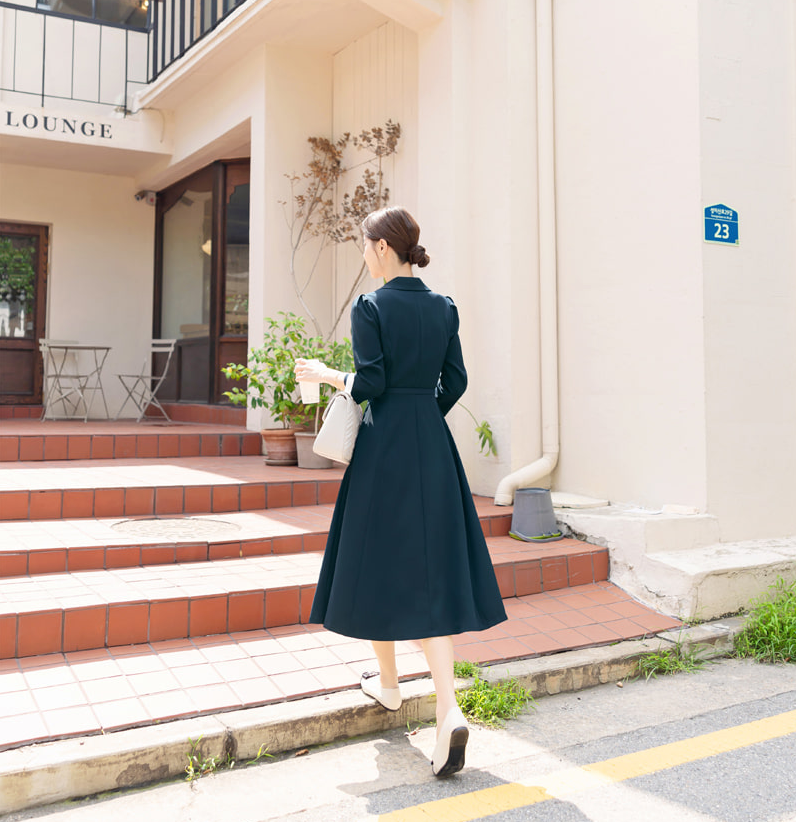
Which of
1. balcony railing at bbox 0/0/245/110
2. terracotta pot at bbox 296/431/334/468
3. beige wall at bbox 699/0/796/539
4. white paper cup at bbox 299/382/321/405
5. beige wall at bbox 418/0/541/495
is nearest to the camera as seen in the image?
white paper cup at bbox 299/382/321/405

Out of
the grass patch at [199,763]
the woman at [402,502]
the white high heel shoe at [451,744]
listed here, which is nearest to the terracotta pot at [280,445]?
the woman at [402,502]

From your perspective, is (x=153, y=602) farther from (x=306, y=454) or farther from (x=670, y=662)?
(x=306, y=454)

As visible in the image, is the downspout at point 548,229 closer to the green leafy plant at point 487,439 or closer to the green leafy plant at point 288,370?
the green leafy plant at point 487,439

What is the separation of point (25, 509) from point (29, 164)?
6.42m

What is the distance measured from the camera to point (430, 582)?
2715 millimetres

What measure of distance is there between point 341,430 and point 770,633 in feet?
8.42

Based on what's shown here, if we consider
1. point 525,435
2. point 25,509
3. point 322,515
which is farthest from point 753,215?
point 25,509

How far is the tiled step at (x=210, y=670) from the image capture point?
8.96ft

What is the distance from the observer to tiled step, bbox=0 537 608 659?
3.23 metres

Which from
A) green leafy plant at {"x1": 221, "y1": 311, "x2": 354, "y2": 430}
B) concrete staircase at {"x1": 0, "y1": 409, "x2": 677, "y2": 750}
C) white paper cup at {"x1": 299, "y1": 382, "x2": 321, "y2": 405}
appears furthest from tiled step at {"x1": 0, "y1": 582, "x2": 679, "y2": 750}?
green leafy plant at {"x1": 221, "y1": 311, "x2": 354, "y2": 430}

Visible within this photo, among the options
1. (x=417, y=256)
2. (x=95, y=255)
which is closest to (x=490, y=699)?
(x=417, y=256)

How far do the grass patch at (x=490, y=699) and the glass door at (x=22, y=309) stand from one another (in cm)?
806

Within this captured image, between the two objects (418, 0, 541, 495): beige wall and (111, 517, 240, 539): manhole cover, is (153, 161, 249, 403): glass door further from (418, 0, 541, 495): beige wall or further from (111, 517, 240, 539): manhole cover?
(111, 517, 240, 539): manhole cover

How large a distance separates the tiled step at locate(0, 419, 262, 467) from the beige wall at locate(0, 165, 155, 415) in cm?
255
